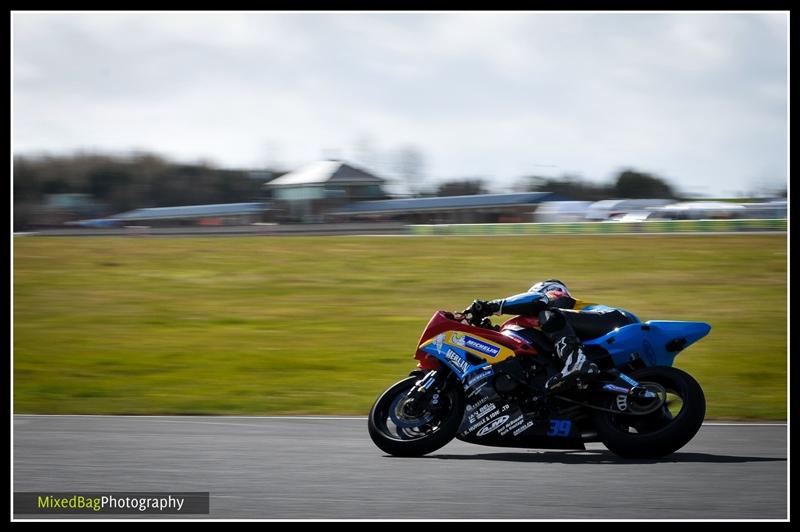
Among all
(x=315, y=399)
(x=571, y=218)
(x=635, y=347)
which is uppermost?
(x=571, y=218)

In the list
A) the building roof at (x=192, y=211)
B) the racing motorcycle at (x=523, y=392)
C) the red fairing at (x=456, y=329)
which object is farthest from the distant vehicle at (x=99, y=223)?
the racing motorcycle at (x=523, y=392)

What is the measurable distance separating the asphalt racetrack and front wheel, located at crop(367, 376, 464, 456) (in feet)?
0.38

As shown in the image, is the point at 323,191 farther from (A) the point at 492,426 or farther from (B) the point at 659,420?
(B) the point at 659,420

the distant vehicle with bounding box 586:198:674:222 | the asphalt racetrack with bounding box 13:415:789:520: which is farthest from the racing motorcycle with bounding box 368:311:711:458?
the distant vehicle with bounding box 586:198:674:222

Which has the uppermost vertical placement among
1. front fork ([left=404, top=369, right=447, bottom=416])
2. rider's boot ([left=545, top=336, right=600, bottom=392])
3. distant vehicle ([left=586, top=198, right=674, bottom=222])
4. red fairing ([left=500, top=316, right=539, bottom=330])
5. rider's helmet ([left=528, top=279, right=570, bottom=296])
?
distant vehicle ([left=586, top=198, right=674, bottom=222])

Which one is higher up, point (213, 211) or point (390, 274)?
point (213, 211)

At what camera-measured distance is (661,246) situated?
22.6 m

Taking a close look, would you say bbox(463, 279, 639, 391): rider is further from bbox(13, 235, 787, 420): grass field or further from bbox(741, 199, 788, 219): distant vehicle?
bbox(741, 199, 788, 219): distant vehicle

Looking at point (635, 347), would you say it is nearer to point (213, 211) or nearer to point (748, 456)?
point (748, 456)

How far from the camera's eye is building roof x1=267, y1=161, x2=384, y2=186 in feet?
93.1

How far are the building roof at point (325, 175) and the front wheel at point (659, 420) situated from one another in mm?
22536

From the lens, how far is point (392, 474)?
598cm
